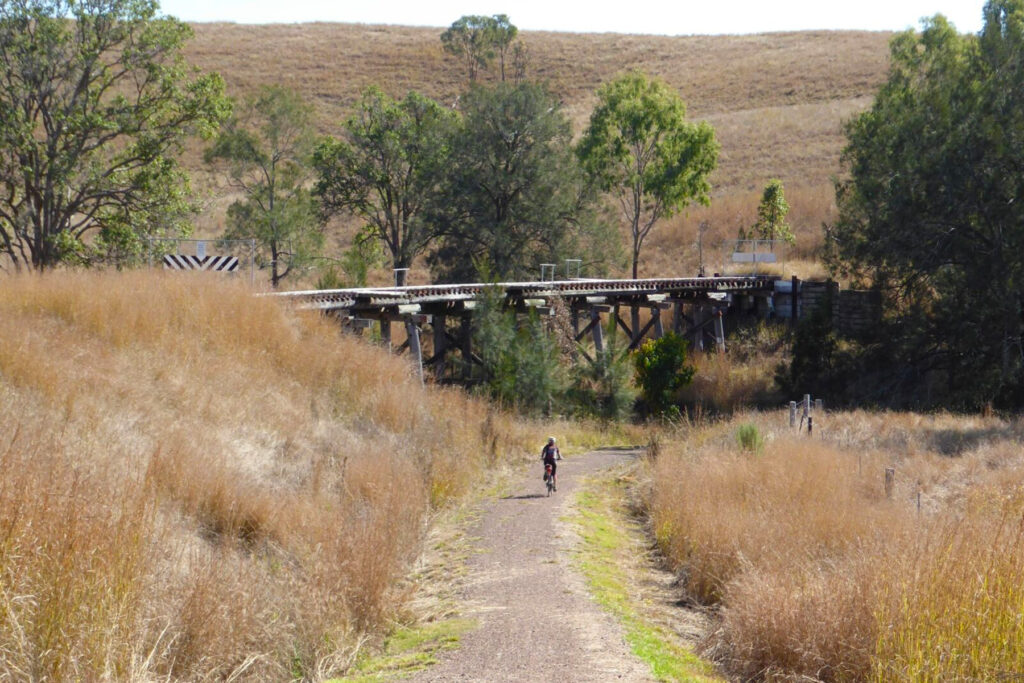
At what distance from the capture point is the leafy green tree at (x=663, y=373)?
30.6 m

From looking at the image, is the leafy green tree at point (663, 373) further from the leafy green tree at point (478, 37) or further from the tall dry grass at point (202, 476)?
the leafy green tree at point (478, 37)

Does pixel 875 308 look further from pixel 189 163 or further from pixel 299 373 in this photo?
pixel 189 163

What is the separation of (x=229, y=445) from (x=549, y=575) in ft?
14.4

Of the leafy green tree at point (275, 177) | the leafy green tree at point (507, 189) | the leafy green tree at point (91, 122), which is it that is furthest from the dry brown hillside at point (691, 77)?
the leafy green tree at point (91, 122)

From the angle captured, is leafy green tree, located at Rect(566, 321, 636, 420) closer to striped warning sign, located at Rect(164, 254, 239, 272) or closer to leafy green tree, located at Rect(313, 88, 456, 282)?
striped warning sign, located at Rect(164, 254, 239, 272)

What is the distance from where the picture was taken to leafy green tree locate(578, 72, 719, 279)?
43188 millimetres

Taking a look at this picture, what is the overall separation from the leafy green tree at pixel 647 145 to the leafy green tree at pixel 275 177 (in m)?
10.9

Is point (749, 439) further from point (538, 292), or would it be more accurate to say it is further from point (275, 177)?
point (275, 177)

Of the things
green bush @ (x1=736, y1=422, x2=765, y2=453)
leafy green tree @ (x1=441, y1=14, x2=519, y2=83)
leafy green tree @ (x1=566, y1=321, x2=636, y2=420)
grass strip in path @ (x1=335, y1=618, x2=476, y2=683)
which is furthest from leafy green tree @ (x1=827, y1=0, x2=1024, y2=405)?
leafy green tree @ (x1=441, y1=14, x2=519, y2=83)

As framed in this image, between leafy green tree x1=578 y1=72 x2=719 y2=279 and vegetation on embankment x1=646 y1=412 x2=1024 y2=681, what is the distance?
2486 cm

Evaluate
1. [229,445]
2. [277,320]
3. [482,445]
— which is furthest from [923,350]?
[229,445]

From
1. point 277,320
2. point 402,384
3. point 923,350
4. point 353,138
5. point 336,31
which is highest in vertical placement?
point 336,31

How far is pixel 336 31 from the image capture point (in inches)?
4067

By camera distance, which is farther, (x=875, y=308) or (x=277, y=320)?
(x=875, y=308)
